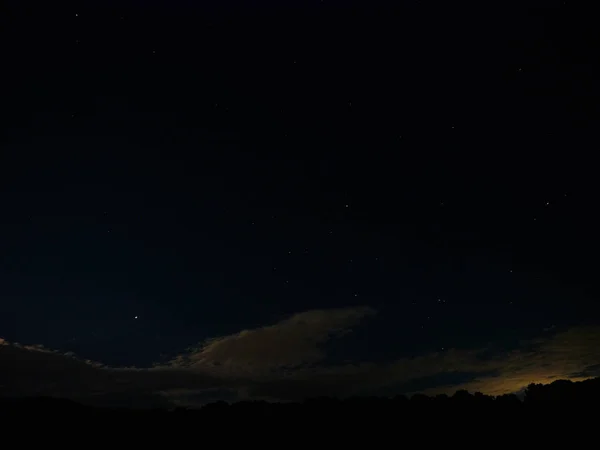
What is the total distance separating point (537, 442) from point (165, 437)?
21128 millimetres

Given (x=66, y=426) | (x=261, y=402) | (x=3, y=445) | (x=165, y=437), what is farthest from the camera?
(x=261, y=402)

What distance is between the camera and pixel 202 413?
26.9 metres

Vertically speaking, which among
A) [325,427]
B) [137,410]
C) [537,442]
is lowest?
[537,442]

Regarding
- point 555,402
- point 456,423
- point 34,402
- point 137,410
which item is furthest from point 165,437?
point 555,402

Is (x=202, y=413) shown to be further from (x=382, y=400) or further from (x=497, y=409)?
(x=497, y=409)

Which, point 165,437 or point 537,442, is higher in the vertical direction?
point 165,437

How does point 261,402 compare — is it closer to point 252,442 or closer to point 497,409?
point 252,442

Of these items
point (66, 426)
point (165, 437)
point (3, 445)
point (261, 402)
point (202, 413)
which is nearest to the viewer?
point (3, 445)

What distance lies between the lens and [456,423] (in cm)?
2897

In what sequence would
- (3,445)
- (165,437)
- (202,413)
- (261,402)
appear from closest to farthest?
(3,445) < (165,437) < (202,413) < (261,402)

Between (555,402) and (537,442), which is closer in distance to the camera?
(537,442)

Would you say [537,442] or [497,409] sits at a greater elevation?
[497,409]

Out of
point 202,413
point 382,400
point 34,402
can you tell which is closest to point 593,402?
point 382,400

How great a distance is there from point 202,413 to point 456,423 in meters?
15.3
